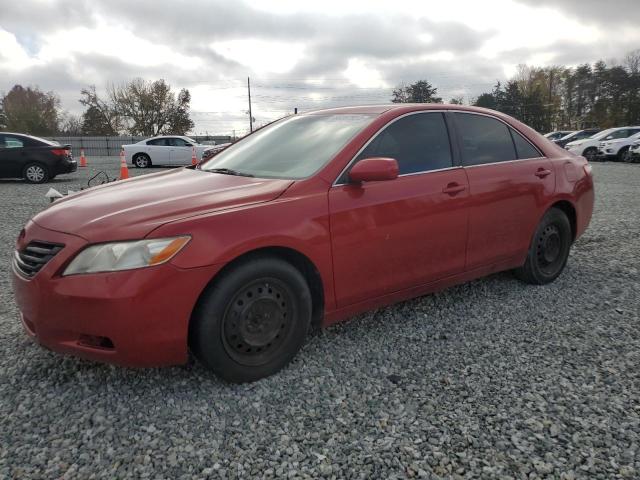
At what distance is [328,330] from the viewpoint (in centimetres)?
340

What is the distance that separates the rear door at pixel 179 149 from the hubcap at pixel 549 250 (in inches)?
692

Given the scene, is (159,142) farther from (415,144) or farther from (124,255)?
(124,255)

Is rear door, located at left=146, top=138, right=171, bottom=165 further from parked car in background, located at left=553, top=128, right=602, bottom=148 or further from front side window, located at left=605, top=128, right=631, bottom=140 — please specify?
parked car in background, located at left=553, top=128, right=602, bottom=148

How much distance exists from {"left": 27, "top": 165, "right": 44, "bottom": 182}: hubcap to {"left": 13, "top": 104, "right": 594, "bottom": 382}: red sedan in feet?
37.1

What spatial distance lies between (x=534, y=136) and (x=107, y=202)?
11.4ft

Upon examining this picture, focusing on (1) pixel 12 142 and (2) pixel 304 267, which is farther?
(1) pixel 12 142

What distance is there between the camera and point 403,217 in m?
3.10

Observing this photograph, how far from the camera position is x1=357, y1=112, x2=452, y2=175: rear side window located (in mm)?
3189

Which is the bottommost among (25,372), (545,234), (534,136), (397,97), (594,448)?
(594,448)

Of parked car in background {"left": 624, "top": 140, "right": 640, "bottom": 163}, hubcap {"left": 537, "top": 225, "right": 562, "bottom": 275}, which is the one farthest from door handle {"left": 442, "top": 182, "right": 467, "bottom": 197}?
parked car in background {"left": 624, "top": 140, "right": 640, "bottom": 163}

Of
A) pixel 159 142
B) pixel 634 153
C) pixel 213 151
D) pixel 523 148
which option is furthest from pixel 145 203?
pixel 634 153

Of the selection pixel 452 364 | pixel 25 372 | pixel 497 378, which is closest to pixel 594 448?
pixel 497 378

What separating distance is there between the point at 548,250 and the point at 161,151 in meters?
17.9

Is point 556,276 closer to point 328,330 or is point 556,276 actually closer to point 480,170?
point 480,170
